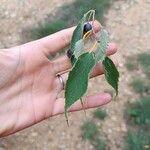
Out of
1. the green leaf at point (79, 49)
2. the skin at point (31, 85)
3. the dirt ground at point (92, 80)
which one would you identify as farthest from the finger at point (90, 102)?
the dirt ground at point (92, 80)

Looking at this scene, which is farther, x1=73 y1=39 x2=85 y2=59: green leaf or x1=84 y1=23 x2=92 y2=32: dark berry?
x1=84 y1=23 x2=92 y2=32: dark berry

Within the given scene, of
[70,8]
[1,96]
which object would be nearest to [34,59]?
[1,96]

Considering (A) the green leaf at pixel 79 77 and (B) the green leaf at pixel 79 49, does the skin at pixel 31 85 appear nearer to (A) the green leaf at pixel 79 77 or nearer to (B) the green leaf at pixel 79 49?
(B) the green leaf at pixel 79 49

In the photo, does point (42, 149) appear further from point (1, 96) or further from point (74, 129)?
point (1, 96)

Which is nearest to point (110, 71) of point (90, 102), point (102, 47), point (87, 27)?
point (102, 47)

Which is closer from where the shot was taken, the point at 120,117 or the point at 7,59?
the point at 7,59

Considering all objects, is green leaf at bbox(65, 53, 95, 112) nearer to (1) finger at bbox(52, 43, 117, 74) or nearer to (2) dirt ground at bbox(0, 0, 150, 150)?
(1) finger at bbox(52, 43, 117, 74)

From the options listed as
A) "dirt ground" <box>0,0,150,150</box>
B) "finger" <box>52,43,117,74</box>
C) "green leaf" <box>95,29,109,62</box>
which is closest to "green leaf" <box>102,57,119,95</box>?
"green leaf" <box>95,29,109,62</box>
